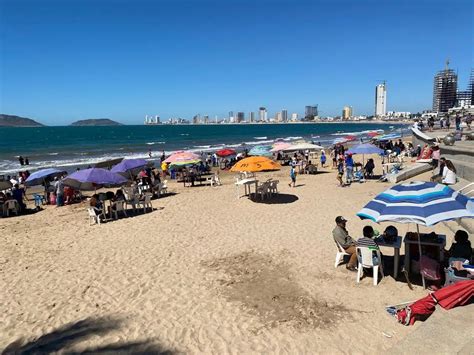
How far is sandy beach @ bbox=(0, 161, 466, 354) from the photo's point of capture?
4.98 metres

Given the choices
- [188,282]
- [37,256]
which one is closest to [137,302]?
[188,282]

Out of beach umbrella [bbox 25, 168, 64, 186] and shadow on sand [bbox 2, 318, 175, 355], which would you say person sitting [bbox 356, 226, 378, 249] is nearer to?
shadow on sand [bbox 2, 318, 175, 355]

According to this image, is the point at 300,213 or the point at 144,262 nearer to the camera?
the point at 144,262

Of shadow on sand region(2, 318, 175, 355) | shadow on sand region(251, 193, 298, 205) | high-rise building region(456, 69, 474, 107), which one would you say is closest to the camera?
shadow on sand region(2, 318, 175, 355)

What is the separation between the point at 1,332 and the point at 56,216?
28.5 feet

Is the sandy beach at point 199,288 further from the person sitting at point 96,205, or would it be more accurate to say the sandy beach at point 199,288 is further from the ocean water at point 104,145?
the ocean water at point 104,145

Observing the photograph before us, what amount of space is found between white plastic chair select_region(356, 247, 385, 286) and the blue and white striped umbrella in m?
0.86

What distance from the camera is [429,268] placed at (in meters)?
5.72

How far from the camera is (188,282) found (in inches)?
268

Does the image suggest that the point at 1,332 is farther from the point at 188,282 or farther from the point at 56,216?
the point at 56,216

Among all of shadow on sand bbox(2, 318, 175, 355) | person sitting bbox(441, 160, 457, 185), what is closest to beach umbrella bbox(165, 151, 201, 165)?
person sitting bbox(441, 160, 457, 185)

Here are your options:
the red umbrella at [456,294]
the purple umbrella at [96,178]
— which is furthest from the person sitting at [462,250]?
the purple umbrella at [96,178]

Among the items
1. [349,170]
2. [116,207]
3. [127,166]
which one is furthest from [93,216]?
[349,170]

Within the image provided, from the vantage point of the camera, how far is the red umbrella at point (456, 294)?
4848 mm
